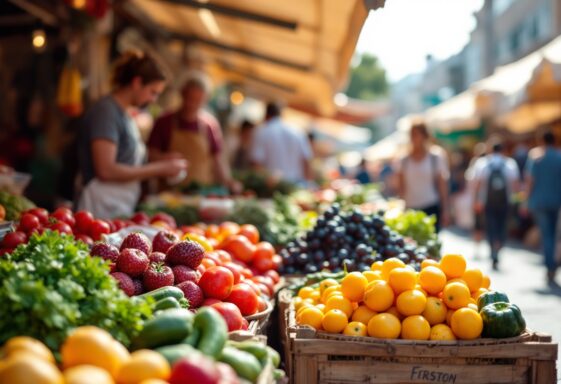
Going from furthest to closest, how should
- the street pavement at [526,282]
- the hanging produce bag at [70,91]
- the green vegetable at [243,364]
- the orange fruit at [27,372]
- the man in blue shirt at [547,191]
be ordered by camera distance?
1. the man in blue shirt at [547,191]
2. the hanging produce bag at [70,91]
3. the street pavement at [526,282]
4. the green vegetable at [243,364]
5. the orange fruit at [27,372]

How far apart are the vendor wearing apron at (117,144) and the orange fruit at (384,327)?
2799mm

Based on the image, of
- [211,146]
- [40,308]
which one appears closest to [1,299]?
[40,308]

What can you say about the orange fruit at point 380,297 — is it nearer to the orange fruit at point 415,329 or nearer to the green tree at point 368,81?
the orange fruit at point 415,329

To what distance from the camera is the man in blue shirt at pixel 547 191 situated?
30.8 feet

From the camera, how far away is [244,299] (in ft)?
10.2

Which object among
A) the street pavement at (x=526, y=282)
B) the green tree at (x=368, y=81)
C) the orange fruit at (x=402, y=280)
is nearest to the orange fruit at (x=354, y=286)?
the orange fruit at (x=402, y=280)

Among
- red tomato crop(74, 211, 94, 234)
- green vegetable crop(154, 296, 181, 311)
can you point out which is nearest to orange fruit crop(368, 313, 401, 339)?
green vegetable crop(154, 296, 181, 311)

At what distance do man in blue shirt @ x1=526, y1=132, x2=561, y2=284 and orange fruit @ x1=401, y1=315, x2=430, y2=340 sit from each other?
23.5 ft

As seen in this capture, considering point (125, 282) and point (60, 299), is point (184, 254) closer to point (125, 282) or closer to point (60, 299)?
point (125, 282)

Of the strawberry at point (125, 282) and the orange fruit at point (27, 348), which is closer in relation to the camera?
the orange fruit at point (27, 348)

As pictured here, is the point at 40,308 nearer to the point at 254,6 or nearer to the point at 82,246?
the point at 82,246

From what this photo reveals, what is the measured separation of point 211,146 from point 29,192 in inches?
130

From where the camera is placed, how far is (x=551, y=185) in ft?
30.9

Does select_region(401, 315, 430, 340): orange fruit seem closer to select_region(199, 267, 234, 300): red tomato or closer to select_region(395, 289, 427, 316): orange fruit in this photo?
select_region(395, 289, 427, 316): orange fruit
